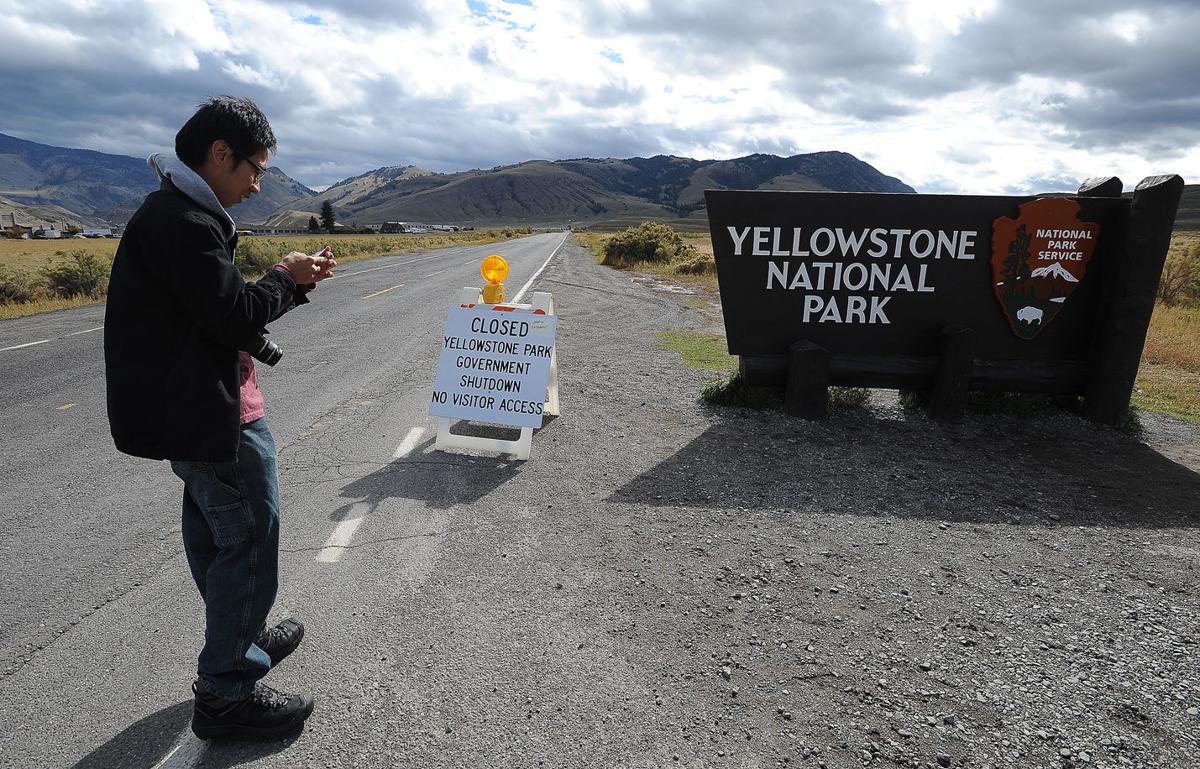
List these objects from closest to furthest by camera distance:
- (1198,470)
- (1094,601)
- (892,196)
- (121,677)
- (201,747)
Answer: (201,747) → (121,677) → (1094,601) → (1198,470) → (892,196)

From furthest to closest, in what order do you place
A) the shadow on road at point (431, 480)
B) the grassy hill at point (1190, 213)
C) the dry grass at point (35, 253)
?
the grassy hill at point (1190, 213), the dry grass at point (35, 253), the shadow on road at point (431, 480)

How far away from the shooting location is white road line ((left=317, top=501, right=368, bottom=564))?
12.3 feet

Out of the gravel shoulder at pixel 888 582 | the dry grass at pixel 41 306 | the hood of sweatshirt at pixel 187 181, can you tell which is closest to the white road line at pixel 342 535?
the gravel shoulder at pixel 888 582

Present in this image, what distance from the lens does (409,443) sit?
223 inches

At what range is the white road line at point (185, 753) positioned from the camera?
92.5 inches

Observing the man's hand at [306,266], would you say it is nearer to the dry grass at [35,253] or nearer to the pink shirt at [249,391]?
the pink shirt at [249,391]

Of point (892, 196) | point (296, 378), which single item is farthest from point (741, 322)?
point (296, 378)

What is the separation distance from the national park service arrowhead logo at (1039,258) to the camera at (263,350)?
21.0ft

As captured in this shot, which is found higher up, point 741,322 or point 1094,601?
point 741,322

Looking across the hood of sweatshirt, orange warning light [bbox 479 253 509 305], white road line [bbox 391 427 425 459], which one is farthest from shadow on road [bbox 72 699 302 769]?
orange warning light [bbox 479 253 509 305]

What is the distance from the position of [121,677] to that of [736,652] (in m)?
2.53

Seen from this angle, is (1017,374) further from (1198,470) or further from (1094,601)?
(1094,601)

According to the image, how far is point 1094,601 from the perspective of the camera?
138 inches

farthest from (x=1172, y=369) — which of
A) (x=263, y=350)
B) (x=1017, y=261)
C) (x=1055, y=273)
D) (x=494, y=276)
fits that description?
(x=263, y=350)
